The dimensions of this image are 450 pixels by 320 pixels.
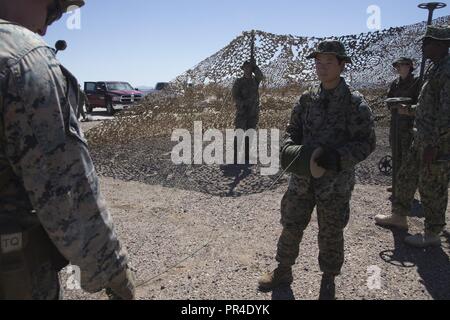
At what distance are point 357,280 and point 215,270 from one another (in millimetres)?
1217

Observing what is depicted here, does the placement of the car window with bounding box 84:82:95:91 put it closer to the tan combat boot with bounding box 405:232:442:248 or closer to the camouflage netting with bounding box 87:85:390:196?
the camouflage netting with bounding box 87:85:390:196

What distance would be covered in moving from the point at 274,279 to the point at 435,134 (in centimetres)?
196

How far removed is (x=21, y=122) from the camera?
1.13 m

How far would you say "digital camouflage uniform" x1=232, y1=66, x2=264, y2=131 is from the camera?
748cm

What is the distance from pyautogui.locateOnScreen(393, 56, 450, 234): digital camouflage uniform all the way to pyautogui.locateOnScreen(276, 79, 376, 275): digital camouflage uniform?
1.16 meters

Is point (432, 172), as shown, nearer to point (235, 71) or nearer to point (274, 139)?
point (274, 139)

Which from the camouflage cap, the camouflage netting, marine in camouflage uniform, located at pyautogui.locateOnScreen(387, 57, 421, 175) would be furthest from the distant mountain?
the camouflage cap

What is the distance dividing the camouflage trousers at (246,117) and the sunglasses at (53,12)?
245 inches

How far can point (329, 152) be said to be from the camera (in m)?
2.49

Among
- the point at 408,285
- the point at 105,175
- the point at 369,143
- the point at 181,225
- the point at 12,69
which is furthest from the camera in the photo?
the point at 105,175

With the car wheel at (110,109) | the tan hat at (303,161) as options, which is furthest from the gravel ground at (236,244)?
the car wheel at (110,109)

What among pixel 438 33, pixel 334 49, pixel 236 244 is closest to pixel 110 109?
pixel 236 244

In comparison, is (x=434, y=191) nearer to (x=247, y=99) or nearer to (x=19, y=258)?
(x=19, y=258)

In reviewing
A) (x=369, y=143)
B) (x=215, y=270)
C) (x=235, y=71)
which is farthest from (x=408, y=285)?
(x=235, y=71)
